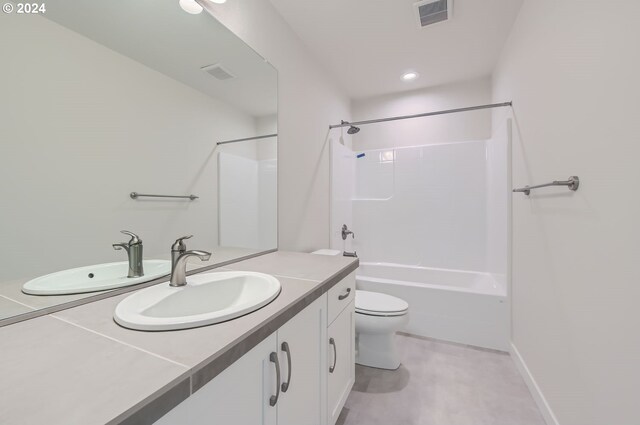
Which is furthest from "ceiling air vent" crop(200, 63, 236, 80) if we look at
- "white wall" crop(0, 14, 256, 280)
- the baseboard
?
the baseboard

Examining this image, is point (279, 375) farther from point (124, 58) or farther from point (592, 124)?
point (592, 124)

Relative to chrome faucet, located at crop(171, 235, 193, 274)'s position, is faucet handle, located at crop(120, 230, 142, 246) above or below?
above

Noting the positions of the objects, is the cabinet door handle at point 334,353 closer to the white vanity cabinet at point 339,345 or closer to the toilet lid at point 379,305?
the white vanity cabinet at point 339,345

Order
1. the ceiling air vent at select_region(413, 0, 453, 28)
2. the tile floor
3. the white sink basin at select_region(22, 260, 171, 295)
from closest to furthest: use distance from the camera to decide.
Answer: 1. the white sink basin at select_region(22, 260, 171, 295)
2. the tile floor
3. the ceiling air vent at select_region(413, 0, 453, 28)

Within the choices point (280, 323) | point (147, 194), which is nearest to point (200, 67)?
point (147, 194)

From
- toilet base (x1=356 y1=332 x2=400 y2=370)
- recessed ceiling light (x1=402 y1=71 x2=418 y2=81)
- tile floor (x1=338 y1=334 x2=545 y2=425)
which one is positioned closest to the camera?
tile floor (x1=338 y1=334 x2=545 y2=425)

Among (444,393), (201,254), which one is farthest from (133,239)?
(444,393)

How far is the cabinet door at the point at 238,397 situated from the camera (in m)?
0.51

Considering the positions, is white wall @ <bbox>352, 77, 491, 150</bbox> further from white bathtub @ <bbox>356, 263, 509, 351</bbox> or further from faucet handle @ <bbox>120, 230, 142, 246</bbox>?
faucet handle @ <bbox>120, 230, 142, 246</bbox>

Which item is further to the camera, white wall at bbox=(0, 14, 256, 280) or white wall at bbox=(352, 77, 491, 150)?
white wall at bbox=(352, 77, 491, 150)

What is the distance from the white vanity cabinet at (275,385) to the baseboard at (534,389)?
1165 millimetres

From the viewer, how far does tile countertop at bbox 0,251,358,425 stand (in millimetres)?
387

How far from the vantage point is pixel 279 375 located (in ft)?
2.50

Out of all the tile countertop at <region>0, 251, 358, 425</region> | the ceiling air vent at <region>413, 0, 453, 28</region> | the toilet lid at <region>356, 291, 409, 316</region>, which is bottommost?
the toilet lid at <region>356, 291, 409, 316</region>
